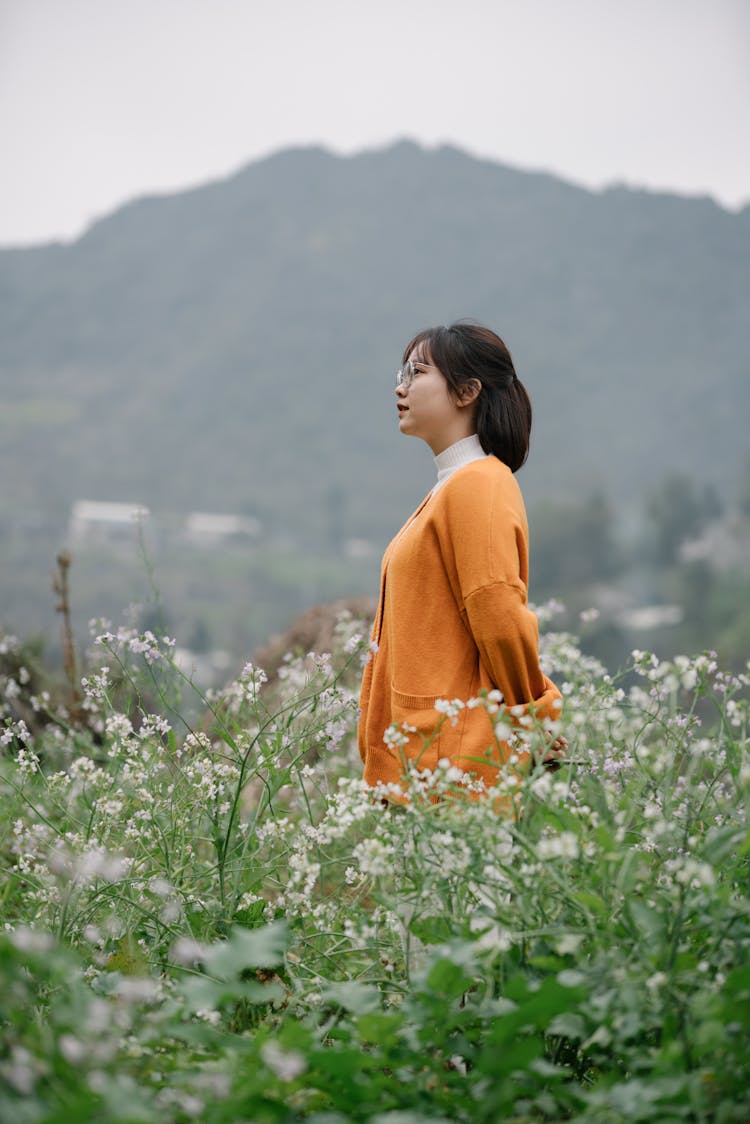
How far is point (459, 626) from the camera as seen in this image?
2.71 metres

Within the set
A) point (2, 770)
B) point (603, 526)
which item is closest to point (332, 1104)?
point (2, 770)

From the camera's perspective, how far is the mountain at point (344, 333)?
109 meters

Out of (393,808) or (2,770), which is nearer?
(393,808)

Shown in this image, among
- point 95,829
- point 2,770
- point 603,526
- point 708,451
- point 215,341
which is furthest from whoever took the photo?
point 215,341

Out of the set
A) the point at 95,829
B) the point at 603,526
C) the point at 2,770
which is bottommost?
the point at 95,829

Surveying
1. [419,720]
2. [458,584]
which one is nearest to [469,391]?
[458,584]

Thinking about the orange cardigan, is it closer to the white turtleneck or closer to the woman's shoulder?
the woman's shoulder

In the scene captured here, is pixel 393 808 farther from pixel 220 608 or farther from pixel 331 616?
pixel 220 608

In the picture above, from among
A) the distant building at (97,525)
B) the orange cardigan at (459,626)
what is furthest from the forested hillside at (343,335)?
the orange cardigan at (459,626)

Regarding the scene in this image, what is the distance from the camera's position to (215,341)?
473 feet

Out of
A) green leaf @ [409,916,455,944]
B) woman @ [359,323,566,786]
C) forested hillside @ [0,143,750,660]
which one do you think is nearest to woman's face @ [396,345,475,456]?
woman @ [359,323,566,786]

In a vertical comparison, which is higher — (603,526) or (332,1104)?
(603,526)

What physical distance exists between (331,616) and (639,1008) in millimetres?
4845

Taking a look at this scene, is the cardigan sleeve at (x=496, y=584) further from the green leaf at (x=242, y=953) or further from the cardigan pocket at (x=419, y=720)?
the green leaf at (x=242, y=953)
